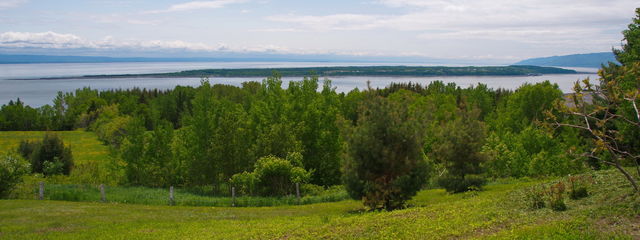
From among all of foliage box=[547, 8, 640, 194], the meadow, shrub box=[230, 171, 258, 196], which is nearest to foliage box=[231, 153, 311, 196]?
shrub box=[230, 171, 258, 196]

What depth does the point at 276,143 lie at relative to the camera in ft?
140

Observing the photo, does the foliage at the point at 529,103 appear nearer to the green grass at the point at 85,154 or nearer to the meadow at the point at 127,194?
the meadow at the point at 127,194

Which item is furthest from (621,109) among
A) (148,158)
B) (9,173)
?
(148,158)

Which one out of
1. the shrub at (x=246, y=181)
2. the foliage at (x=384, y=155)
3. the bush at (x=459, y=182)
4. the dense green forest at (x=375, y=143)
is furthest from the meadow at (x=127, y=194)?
the foliage at (x=384, y=155)

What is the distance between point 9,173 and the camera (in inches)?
1201

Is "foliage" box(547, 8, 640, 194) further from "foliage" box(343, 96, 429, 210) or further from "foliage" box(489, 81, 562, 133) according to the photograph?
"foliage" box(489, 81, 562, 133)

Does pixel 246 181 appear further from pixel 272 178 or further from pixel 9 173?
pixel 9 173

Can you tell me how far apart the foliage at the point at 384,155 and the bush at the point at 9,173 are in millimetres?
22194

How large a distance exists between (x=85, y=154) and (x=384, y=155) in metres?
80.2

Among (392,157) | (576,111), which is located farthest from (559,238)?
(392,157)

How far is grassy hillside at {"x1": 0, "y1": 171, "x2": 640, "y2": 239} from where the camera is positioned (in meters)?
12.3

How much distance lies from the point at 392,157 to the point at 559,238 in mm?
10156

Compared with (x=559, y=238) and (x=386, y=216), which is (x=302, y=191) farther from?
(x=559, y=238)

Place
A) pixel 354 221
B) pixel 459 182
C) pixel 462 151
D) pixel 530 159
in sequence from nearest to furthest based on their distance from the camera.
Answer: pixel 354 221 → pixel 462 151 → pixel 459 182 → pixel 530 159
